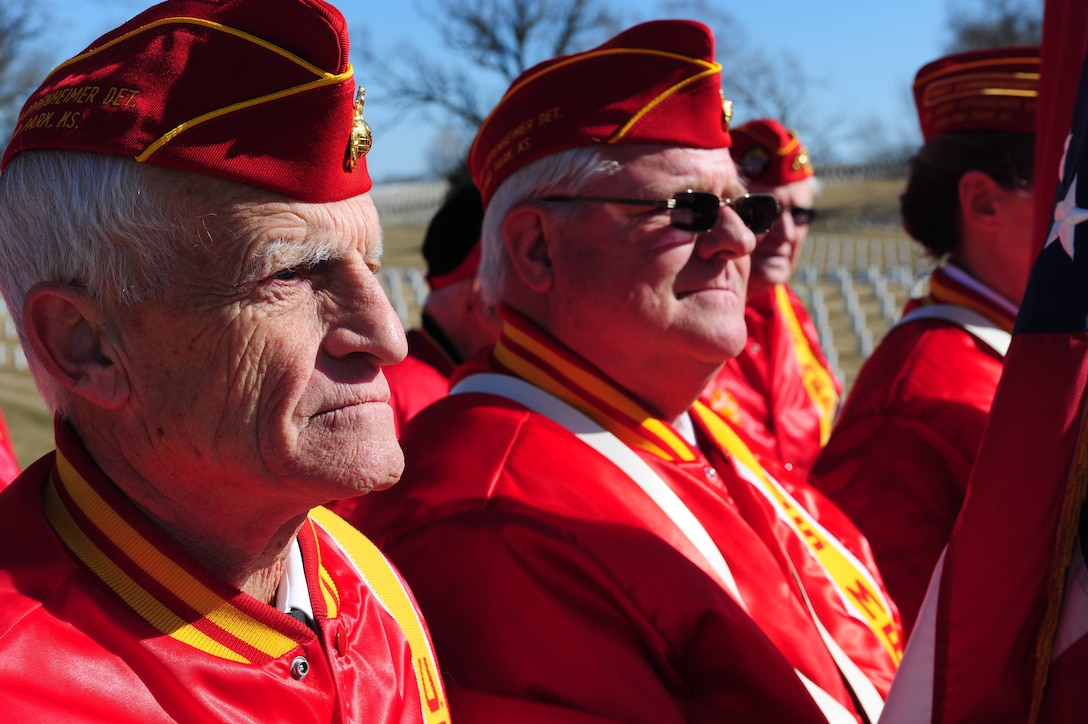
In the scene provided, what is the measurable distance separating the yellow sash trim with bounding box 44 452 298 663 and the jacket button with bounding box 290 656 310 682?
2 cm

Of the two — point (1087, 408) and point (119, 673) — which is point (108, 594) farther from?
point (1087, 408)

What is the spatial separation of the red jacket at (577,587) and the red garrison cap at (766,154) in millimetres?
3388

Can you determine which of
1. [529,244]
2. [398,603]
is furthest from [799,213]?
[398,603]

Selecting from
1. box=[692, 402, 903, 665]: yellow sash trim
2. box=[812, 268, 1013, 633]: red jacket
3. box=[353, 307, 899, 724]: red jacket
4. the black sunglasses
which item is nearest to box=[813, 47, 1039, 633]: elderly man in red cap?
box=[812, 268, 1013, 633]: red jacket

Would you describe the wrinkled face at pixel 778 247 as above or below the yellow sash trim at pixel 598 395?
below

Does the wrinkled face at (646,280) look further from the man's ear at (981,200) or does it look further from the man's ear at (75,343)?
the man's ear at (981,200)

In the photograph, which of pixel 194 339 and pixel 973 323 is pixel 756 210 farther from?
pixel 194 339

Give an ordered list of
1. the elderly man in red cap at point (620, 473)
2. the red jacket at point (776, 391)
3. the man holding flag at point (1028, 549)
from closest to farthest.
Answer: the man holding flag at point (1028, 549) < the elderly man in red cap at point (620, 473) < the red jacket at point (776, 391)

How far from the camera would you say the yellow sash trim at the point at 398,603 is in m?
1.99

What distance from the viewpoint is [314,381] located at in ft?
5.68

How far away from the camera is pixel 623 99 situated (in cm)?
282

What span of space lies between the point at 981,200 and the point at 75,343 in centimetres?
330

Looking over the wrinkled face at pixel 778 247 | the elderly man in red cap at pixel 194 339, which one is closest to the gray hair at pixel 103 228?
the elderly man in red cap at pixel 194 339

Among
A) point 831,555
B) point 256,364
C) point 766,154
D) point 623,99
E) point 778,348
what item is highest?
point 623,99
